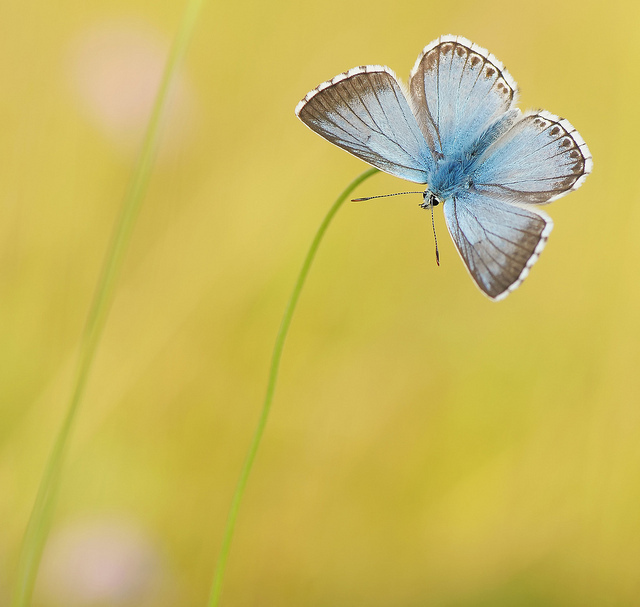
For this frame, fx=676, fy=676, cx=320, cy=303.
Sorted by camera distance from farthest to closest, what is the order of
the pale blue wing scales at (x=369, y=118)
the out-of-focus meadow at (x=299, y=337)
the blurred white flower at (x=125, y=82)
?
the blurred white flower at (x=125, y=82) < the out-of-focus meadow at (x=299, y=337) < the pale blue wing scales at (x=369, y=118)

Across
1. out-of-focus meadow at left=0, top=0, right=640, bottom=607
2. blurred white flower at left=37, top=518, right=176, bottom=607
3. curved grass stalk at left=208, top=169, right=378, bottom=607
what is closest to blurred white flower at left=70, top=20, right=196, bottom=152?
out-of-focus meadow at left=0, top=0, right=640, bottom=607

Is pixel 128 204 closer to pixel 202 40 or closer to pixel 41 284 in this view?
pixel 41 284

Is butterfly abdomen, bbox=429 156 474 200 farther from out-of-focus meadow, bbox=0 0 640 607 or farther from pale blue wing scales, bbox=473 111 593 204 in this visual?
out-of-focus meadow, bbox=0 0 640 607

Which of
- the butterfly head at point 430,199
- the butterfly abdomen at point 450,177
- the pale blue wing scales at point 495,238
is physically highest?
the butterfly abdomen at point 450,177

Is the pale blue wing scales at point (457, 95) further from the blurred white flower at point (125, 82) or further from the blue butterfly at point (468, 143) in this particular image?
the blurred white flower at point (125, 82)

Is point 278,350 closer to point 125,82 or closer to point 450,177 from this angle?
point 450,177

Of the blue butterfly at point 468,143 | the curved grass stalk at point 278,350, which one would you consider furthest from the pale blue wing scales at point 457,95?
the curved grass stalk at point 278,350

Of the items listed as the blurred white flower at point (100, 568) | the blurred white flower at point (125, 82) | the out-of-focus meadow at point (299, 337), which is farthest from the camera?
the blurred white flower at point (125, 82)
